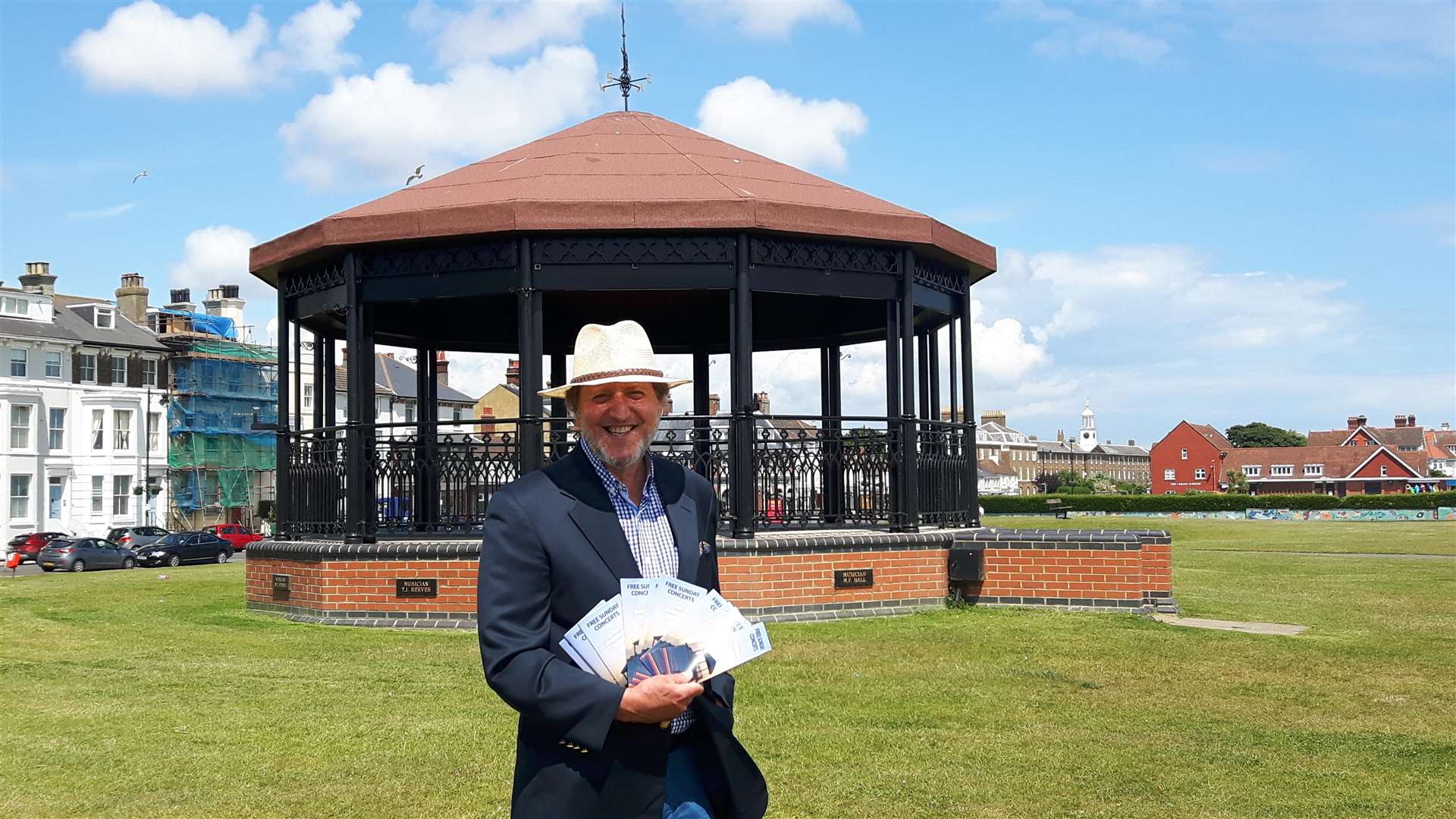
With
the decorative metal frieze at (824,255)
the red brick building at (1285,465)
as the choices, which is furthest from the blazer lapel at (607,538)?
the red brick building at (1285,465)

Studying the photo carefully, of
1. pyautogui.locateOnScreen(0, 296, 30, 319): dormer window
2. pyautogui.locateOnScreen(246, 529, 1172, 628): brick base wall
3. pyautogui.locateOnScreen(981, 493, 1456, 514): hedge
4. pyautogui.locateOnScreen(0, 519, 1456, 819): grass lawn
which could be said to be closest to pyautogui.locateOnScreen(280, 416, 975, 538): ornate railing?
pyautogui.locateOnScreen(246, 529, 1172, 628): brick base wall

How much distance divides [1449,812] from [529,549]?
499cm

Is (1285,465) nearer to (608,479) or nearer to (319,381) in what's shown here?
(319,381)

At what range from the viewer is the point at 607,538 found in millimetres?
3512

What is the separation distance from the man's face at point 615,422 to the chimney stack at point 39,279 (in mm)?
63519

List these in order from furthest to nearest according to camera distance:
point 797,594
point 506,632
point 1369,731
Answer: point 797,594, point 1369,731, point 506,632

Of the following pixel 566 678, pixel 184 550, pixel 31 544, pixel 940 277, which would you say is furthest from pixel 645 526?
pixel 31 544

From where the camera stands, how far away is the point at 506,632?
11.0ft

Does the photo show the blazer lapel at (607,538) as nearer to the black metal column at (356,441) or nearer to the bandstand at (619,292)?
the bandstand at (619,292)

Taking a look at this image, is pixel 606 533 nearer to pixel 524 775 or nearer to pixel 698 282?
pixel 524 775

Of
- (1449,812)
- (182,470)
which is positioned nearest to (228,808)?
(1449,812)

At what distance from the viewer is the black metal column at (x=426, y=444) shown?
561 inches

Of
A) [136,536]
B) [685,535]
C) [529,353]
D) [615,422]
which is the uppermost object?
[529,353]

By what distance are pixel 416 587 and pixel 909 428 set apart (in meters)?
5.53
